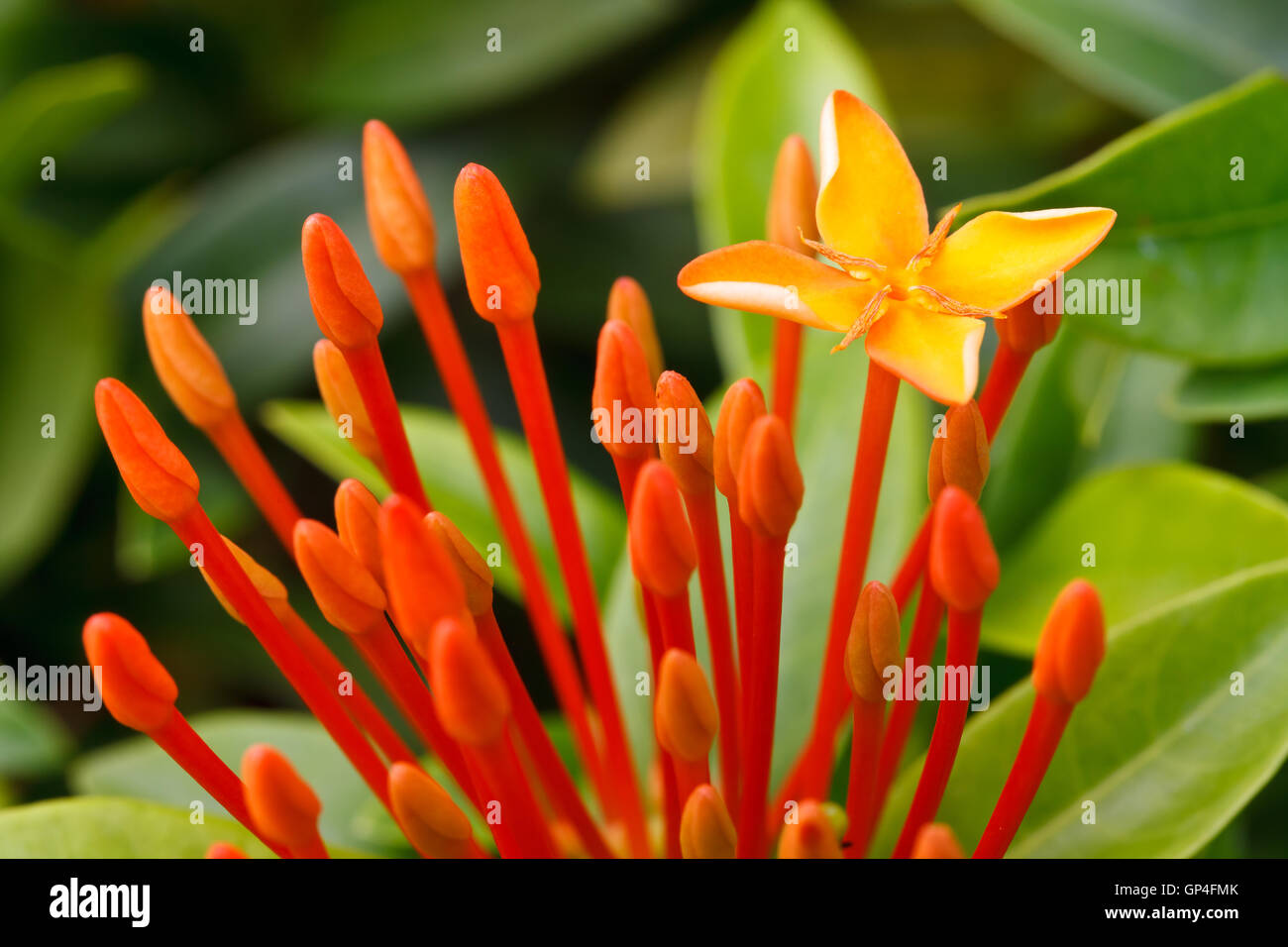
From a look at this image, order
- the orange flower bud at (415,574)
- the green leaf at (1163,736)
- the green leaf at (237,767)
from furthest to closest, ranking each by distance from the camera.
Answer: the green leaf at (237,767) < the green leaf at (1163,736) < the orange flower bud at (415,574)

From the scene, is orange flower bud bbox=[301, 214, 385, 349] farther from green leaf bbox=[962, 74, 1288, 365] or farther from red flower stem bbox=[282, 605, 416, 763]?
green leaf bbox=[962, 74, 1288, 365]

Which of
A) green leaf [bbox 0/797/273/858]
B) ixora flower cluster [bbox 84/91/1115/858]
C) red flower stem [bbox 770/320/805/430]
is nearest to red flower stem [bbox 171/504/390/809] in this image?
ixora flower cluster [bbox 84/91/1115/858]

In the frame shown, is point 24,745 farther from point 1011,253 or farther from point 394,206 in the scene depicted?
point 1011,253

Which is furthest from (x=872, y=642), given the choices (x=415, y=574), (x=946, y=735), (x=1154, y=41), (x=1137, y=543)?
(x=1154, y=41)

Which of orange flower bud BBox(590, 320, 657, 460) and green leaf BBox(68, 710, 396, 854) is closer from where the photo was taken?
orange flower bud BBox(590, 320, 657, 460)

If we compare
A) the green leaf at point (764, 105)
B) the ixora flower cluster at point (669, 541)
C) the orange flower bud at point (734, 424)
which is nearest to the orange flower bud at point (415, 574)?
the ixora flower cluster at point (669, 541)

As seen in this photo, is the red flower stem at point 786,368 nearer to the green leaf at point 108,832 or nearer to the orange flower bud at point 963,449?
the orange flower bud at point 963,449

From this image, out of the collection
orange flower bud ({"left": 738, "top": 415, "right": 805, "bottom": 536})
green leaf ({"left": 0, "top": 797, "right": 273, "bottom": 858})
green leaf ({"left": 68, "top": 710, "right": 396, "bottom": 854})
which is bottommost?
green leaf ({"left": 0, "top": 797, "right": 273, "bottom": 858})

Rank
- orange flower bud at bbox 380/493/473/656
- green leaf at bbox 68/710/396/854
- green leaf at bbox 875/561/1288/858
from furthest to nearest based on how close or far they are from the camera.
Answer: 1. green leaf at bbox 68/710/396/854
2. green leaf at bbox 875/561/1288/858
3. orange flower bud at bbox 380/493/473/656
